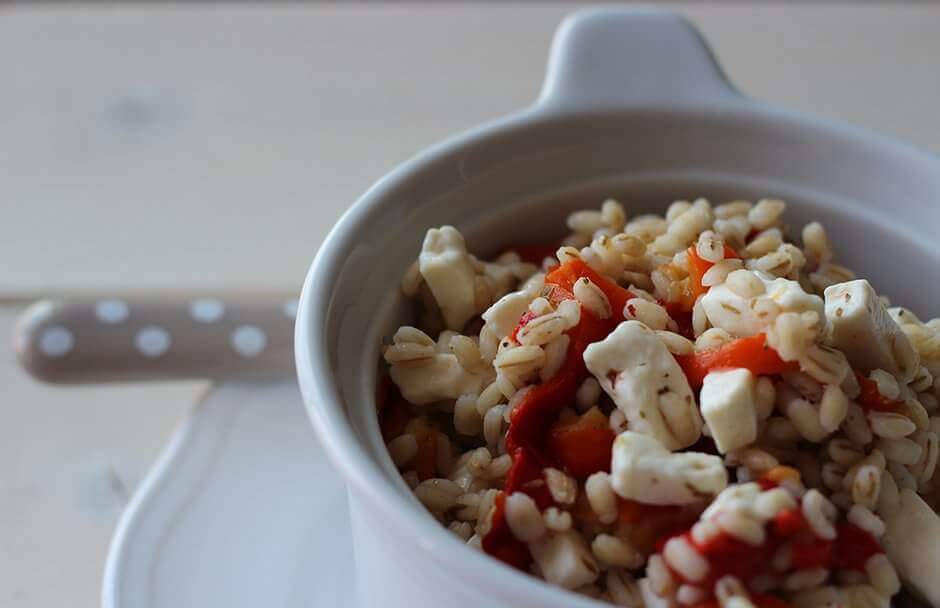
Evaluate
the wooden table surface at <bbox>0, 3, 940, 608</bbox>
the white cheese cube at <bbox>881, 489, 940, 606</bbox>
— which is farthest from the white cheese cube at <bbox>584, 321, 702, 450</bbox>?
the wooden table surface at <bbox>0, 3, 940, 608</bbox>

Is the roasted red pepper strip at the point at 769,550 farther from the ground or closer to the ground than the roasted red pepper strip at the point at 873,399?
closer to the ground

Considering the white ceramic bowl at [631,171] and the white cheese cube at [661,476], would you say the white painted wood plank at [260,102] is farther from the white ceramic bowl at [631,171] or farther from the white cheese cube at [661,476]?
the white cheese cube at [661,476]

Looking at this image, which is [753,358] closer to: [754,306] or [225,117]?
[754,306]

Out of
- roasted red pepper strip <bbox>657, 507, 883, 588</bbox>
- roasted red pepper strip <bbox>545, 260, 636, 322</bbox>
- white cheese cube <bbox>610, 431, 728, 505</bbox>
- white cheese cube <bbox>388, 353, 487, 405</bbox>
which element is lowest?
white cheese cube <bbox>388, 353, 487, 405</bbox>

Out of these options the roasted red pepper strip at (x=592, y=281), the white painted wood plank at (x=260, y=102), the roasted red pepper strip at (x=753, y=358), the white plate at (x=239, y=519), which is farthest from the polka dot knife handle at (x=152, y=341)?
the roasted red pepper strip at (x=753, y=358)

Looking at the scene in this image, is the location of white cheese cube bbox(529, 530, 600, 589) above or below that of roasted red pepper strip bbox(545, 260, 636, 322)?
below

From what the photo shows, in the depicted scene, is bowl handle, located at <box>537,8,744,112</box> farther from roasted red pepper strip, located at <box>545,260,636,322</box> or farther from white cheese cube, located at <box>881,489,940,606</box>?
white cheese cube, located at <box>881,489,940,606</box>
